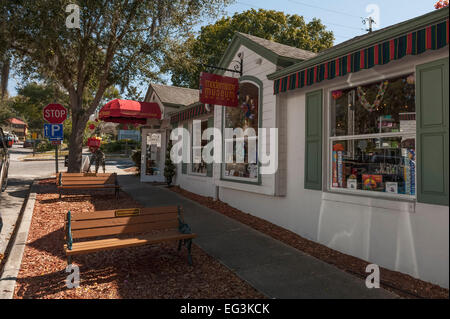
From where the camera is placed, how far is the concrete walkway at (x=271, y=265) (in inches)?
143

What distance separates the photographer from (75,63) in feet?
40.2

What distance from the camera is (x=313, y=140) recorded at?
18.6 feet

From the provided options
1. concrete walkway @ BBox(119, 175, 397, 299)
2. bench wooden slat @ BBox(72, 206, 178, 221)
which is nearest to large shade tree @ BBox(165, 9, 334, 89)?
concrete walkway @ BBox(119, 175, 397, 299)

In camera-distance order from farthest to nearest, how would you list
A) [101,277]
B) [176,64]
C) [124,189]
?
1. [176,64]
2. [124,189]
3. [101,277]

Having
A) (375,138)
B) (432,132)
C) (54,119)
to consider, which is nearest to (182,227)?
(375,138)

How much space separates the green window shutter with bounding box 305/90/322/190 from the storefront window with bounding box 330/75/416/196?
0.22 metres

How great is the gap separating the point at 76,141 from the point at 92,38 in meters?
3.84

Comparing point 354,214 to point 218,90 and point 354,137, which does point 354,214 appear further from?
point 218,90

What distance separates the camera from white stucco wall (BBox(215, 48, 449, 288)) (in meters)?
3.79

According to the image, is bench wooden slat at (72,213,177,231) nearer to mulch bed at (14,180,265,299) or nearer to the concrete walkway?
mulch bed at (14,180,265,299)
